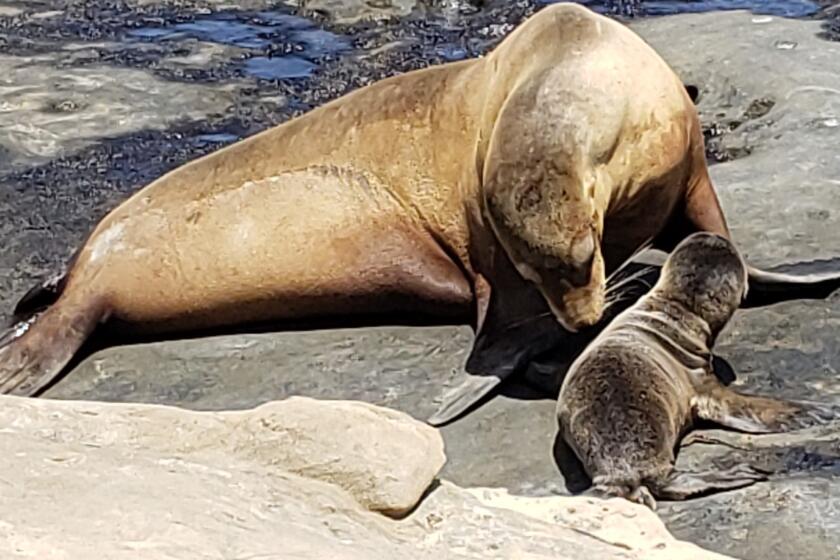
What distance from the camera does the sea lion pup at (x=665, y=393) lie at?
4340mm

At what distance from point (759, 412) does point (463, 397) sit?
0.93 meters

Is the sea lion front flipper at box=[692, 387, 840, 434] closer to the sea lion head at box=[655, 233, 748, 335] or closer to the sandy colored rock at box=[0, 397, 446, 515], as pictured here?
the sea lion head at box=[655, 233, 748, 335]

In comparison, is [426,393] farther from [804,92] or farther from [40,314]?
[804,92]

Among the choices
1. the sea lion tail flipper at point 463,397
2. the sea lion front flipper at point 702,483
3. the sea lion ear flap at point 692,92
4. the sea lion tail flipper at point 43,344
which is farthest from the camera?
the sea lion ear flap at point 692,92

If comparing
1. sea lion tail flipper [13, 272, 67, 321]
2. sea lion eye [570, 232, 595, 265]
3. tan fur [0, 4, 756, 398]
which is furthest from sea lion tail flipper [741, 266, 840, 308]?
sea lion tail flipper [13, 272, 67, 321]

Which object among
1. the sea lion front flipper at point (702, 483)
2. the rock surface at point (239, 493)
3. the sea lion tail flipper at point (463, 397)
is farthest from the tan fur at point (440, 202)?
the rock surface at point (239, 493)

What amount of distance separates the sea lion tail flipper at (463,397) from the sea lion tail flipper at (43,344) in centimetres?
143

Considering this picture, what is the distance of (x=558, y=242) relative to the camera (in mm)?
5168

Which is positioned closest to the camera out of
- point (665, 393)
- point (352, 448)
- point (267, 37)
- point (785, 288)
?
point (352, 448)

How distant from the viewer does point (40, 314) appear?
241 inches

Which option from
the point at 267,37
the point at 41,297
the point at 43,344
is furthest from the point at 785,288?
the point at 267,37

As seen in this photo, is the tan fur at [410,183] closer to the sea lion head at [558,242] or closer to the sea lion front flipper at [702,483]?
the sea lion head at [558,242]

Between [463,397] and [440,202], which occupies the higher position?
[440,202]

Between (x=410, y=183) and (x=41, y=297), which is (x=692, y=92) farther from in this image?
(x=41, y=297)
